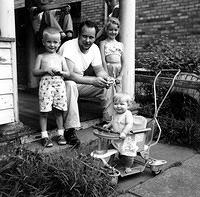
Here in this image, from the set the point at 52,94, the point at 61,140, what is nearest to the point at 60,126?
the point at 61,140

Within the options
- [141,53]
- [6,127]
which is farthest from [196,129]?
[141,53]

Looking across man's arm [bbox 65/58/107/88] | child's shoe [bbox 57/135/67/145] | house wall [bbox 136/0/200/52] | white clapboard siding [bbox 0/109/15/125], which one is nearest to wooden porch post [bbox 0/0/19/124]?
white clapboard siding [bbox 0/109/15/125]

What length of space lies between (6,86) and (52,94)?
1.65 feet

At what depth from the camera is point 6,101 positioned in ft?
10.5

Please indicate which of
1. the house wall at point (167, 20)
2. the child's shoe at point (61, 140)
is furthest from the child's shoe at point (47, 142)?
the house wall at point (167, 20)

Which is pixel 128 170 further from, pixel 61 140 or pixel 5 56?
pixel 5 56

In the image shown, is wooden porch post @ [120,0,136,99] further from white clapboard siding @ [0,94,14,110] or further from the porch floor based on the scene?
white clapboard siding @ [0,94,14,110]

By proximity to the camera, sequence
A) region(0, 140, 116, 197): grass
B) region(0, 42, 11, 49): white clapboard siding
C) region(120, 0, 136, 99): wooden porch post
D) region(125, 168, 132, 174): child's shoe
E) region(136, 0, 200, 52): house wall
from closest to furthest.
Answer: region(0, 140, 116, 197): grass, region(125, 168, 132, 174): child's shoe, region(0, 42, 11, 49): white clapboard siding, region(120, 0, 136, 99): wooden porch post, region(136, 0, 200, 52): house wall

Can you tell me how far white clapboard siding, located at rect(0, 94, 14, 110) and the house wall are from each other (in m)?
5.28

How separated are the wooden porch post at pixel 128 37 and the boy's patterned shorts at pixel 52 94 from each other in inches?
61.0

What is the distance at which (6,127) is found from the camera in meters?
3.24

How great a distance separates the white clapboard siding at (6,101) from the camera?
3159 mm

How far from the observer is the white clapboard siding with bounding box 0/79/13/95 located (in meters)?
3.13

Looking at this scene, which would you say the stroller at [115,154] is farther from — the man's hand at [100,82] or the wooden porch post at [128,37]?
the wooden porch post at [128,37]
